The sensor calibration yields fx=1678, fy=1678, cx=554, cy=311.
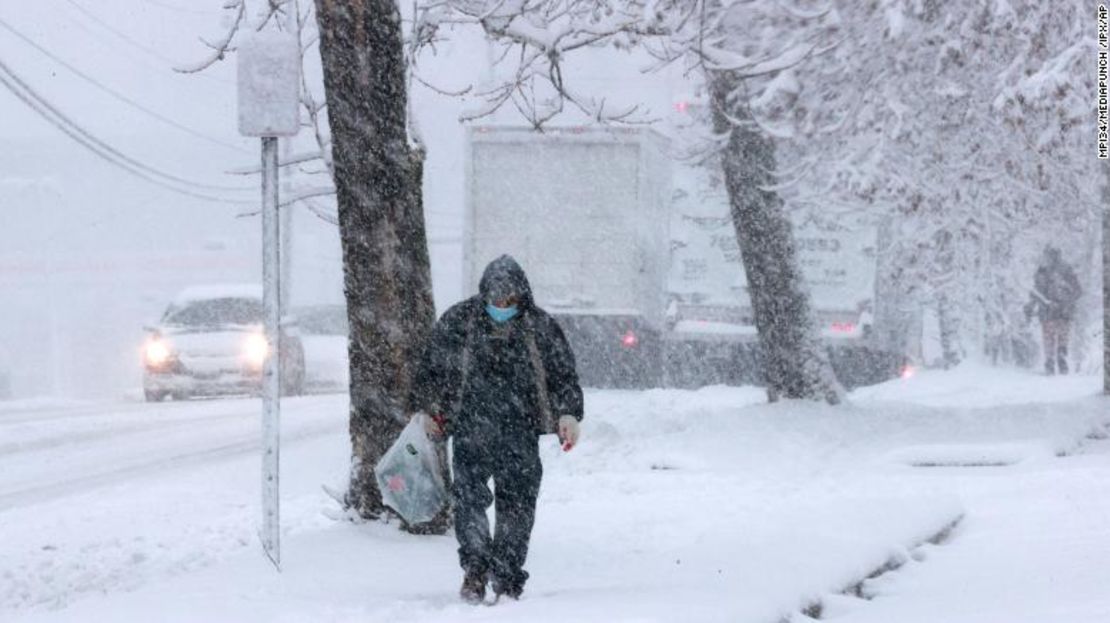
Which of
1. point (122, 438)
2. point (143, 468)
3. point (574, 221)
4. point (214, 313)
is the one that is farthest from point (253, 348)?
point (143, 468)

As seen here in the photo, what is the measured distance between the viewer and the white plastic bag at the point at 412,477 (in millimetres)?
7832

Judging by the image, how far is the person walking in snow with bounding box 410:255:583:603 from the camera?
751 centimetres

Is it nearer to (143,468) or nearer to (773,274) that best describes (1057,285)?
(773,274)

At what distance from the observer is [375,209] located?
9133 millimetres

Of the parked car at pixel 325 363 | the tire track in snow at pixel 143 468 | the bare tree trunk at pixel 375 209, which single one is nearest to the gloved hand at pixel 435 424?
the bare tree trunk at pixel 375 209

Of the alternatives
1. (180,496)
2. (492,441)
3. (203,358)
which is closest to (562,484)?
(180,496)

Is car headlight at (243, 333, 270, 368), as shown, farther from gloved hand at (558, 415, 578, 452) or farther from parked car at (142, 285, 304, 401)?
gloved hand at (558, 415, 578, 452)

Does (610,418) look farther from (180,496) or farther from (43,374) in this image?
(43,374)

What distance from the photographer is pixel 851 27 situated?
14789mm

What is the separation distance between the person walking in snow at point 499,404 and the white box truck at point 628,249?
1588cm

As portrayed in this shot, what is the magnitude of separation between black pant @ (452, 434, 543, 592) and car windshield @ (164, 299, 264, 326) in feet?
55.4

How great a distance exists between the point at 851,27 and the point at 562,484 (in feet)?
15.7

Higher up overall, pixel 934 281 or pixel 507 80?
pixel 507 80

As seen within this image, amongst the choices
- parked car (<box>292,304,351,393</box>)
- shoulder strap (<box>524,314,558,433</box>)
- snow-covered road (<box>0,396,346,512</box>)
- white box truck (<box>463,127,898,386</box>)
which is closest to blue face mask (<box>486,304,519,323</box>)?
shoulder strap (<box>524,314,558,433</box>)
